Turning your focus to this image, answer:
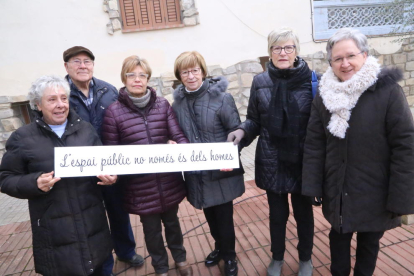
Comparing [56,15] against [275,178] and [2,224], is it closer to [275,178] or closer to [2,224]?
[2,224]

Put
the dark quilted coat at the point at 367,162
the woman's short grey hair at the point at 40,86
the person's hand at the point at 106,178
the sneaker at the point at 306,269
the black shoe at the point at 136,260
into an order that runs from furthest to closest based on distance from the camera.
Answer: the black shoe at the point at 136,260
the sneaker at the point at 306,269
the person's hand at the point at 106,178
the woman's short grey hair at the point at 40,86
the dark quilted coat at the point at 367,162

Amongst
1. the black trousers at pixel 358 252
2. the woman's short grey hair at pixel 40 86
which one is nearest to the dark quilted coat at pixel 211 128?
the black trousers at pixel 358 252

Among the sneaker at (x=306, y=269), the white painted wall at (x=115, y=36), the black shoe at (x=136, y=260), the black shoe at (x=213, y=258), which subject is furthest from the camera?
the white painted wall at (x=115, y=36)

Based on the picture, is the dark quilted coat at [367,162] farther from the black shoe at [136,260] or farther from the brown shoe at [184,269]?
the black shoe at [136,260]

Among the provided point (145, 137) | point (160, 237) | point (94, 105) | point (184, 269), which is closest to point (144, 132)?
point (145, 137)

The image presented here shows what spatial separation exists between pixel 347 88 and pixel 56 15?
624 cm

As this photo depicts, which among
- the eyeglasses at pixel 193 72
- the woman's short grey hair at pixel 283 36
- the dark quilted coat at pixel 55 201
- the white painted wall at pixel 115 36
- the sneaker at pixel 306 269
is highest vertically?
the white painted wall at pixel 115 36

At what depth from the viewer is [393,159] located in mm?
1557

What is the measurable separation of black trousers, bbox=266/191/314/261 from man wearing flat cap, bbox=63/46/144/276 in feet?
4.52

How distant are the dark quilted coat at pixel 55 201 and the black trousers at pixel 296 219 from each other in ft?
4.53

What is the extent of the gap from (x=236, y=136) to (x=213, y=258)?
132 cm

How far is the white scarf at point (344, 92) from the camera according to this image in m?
1.56

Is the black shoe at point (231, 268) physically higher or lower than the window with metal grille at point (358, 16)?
lower

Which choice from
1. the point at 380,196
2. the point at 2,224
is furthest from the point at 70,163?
the point at 2,224
